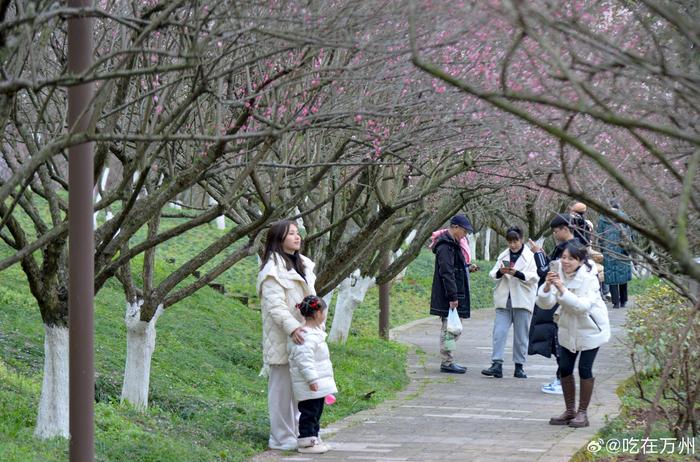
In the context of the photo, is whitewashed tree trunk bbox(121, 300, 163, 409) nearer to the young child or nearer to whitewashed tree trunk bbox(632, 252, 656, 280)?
the young child

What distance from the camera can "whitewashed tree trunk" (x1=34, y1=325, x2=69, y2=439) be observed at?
7.80 m

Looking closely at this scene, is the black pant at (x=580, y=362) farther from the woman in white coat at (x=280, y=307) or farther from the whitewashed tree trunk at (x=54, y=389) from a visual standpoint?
the whitewashed tree trunk at (x=54, y=389)

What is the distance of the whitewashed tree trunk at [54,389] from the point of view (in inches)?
307

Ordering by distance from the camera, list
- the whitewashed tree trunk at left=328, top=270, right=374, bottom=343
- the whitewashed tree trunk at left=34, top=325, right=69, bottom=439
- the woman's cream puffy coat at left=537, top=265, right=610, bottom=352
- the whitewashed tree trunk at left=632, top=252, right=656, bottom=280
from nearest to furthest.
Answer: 1. the whitewashed tree trunk at left=632, top=252, right=656, bottom=280
2. the whitewashed tree trunk at left=34, top=325, right=69, bottom=439
3. the woman's cream puffy coat at left=537, top=265, right=610, bottom=352
4. the whitewashed tree trunk at left=328, top=270, right=374, bottom=343

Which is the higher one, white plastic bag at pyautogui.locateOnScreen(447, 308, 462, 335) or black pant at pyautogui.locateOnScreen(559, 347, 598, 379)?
white plastic bag at pyautogui.locateOnScreen(447, 308, 462, 335)

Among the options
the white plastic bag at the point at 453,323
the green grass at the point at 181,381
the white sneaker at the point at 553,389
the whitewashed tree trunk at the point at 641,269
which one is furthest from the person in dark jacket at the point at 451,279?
the whitewashed tree trunk at the point at 641,269

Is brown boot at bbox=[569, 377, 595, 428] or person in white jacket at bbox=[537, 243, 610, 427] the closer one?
person in white jacket at bbox=[537, 243, 610, 427]

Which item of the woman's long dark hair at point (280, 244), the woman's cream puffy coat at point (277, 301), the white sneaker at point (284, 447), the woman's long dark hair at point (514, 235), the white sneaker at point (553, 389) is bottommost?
the white sneaker at point (284, 447)

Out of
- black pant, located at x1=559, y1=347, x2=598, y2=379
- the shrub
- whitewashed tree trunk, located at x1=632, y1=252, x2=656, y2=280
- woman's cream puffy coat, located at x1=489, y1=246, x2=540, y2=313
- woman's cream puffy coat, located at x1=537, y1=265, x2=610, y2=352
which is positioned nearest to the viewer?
whitewashed tree trunk, located at x1=632, y1=252, x2=656, y2=280

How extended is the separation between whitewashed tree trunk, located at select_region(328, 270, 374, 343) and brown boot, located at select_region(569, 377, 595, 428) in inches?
224

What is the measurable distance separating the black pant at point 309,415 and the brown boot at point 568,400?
2.38m

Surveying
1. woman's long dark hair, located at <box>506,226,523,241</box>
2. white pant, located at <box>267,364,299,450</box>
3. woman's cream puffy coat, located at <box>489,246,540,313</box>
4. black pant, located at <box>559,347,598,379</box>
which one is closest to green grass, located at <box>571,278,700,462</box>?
black pant, located at <box>559,347,598,379</box>

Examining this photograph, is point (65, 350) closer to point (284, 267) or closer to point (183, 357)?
point (284, 267)

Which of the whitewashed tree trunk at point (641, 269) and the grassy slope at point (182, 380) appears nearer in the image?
the whitewashed tree trunk at point (641, 269)
